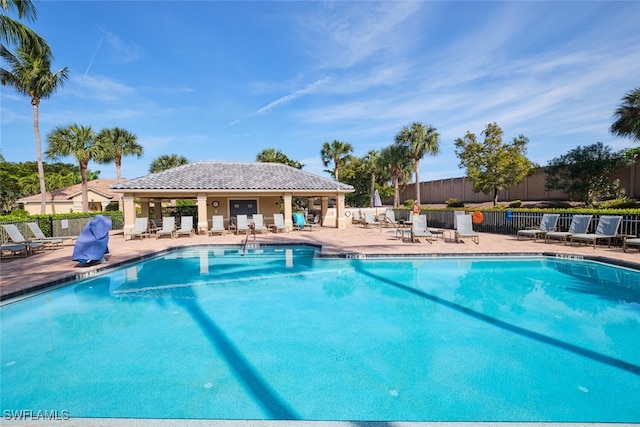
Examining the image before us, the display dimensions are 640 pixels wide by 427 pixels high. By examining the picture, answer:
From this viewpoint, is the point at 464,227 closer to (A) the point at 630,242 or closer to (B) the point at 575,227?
(B) the point at 575,227

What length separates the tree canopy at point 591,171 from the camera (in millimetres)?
20703

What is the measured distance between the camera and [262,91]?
2177 cm

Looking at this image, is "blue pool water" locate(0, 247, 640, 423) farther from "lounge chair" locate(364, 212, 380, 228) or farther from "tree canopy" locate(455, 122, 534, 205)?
"tree canopy" locate(455, 122, 534, 205)

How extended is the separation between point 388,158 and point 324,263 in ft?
79.3

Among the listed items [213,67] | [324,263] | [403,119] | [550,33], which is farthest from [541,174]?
[213,67]

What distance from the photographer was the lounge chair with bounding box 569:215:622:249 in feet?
37.4

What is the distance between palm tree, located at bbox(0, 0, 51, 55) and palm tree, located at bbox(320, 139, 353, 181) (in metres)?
29.1

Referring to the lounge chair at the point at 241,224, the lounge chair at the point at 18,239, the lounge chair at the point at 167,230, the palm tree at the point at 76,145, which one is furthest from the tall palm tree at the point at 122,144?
the lounge chair at the point at 18,239

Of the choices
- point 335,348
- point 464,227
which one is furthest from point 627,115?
point 335,348

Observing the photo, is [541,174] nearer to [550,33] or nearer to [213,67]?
[550,33]

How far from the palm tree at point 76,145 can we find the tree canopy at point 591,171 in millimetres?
36478

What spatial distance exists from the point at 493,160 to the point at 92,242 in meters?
25.6

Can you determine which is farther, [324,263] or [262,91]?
[262,91]

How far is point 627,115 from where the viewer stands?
2019 cm
